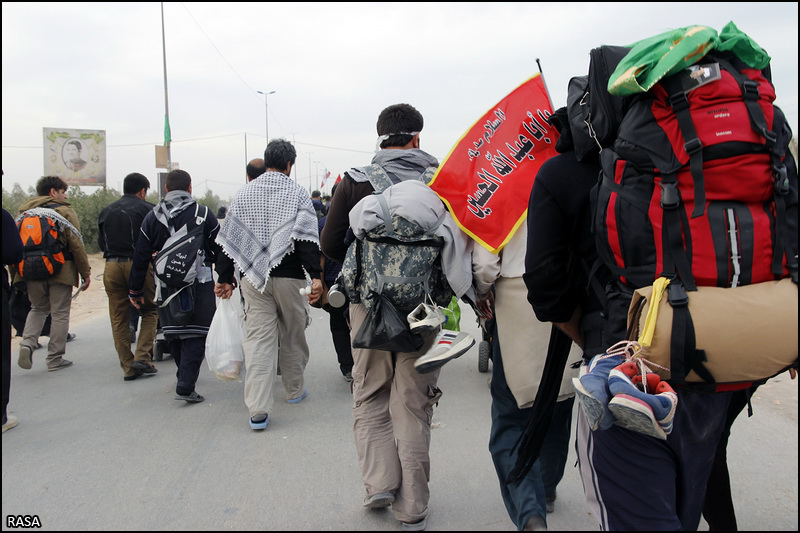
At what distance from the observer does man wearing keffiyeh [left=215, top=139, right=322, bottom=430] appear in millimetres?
4215

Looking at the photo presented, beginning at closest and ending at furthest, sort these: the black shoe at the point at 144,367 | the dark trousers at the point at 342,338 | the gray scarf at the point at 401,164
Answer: the gray scarf at the point at 401,164 → the dark trousers at the point at 342,338 → the black shoe at the point at 144,367

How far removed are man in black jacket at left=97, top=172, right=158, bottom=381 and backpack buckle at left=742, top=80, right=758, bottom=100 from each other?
206 inches

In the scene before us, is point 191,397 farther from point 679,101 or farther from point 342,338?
point 679,101

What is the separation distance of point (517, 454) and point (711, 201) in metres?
1.54

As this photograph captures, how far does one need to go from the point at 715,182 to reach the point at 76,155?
25.8 meters

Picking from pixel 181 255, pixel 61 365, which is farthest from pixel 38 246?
pixel 181 255

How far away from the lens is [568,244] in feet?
6.69

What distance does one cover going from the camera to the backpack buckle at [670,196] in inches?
58.8

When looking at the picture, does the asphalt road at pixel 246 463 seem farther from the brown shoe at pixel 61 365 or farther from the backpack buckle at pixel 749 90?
the backpack buckle at pixel 749 90

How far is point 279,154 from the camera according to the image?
4.37 m

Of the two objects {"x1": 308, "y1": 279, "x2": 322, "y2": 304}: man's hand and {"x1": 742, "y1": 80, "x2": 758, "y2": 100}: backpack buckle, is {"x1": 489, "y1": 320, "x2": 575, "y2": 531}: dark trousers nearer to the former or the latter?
{"x1": 742, "y1": 80, "x2": 758, "y2": 100}: backpack buckle

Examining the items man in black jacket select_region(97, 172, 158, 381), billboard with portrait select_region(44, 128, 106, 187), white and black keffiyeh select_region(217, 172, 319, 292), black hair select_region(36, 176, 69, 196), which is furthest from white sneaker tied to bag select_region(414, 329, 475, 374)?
billboard with portrait select_region(44, 128, 106, 187)

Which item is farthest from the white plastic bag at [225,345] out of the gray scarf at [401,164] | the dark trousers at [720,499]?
the dark trousers at [720,499]

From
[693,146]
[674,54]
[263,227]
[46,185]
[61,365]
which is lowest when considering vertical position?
[61,365]
